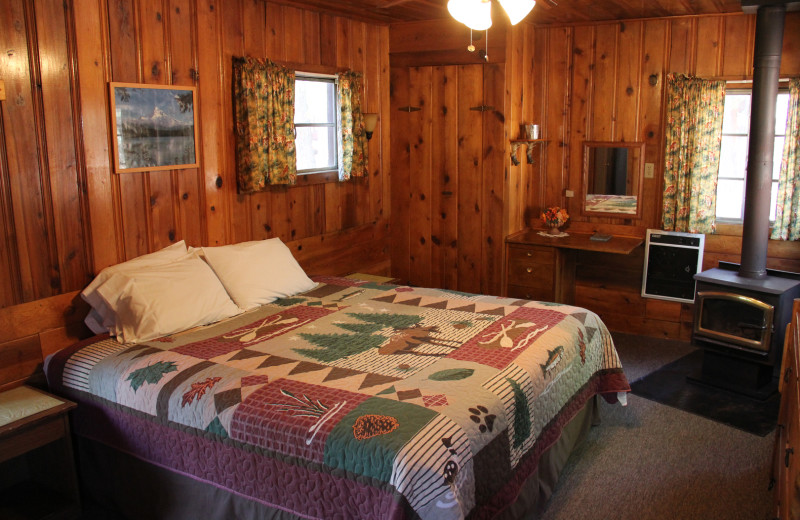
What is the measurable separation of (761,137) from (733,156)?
0.83 m

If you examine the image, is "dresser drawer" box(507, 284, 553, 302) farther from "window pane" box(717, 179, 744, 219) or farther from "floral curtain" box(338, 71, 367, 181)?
"floral curtain" box(338, 71, 367, 181)

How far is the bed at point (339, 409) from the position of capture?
2.23 metres

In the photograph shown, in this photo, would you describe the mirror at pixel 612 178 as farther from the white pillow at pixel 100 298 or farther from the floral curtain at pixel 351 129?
the white pillow at pixel 100 298

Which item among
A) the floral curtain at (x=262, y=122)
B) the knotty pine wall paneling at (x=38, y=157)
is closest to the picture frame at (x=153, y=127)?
the knotty pine wall paneling at (x=38, y=157)

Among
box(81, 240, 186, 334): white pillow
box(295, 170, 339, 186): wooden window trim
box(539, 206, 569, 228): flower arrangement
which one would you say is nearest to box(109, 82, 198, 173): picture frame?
box(81, 240, 186, 334): white pillow

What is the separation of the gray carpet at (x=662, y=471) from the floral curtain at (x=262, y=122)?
2419 millimetres

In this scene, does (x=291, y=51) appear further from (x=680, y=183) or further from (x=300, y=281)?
(x=680, y=183)

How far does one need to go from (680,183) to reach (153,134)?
11.9 ft

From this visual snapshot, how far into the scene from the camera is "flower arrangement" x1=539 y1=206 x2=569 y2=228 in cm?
530

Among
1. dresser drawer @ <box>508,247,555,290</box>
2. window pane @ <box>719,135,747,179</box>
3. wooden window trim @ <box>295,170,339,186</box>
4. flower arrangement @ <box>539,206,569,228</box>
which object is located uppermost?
window pane @ <box>719,135,747,179</box>

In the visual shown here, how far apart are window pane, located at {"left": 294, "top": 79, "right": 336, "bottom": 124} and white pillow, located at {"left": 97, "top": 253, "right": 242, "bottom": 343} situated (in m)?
1.54

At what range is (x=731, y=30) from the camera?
466 cm

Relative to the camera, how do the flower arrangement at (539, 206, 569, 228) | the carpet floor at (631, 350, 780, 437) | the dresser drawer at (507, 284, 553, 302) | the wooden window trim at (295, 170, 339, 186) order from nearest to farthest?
the carpet floor at (631, 350, 780, 437) → the wooden window trim at (295, 170, 339, 186) → the dresser drawer at (507, 284, 553, 302) → the flower arrangement at (539, 206, 569, 228)

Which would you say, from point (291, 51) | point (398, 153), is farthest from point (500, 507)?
point (398, 153)
